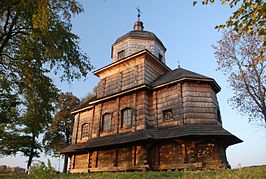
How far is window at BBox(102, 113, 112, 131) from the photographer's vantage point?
18.7m

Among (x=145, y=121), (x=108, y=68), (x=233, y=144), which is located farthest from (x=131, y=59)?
(x=233, y=144)

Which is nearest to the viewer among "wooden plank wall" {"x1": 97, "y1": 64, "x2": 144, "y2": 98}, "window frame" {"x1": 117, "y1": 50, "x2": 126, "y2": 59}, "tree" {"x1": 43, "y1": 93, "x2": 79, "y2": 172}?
"wooden plank wall" {"x1": 97, "y1": 64, "x2": 144, "y2": 98}

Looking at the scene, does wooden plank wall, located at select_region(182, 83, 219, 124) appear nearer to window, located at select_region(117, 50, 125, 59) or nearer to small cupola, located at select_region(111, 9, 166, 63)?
small cupola, located at select_region(111, 9, 166, 63)

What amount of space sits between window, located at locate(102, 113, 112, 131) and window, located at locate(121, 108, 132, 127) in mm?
1484

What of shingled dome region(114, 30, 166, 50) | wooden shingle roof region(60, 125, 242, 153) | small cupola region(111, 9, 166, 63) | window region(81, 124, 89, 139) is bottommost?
wooden shingle roof region(60, 125, 242, 153)

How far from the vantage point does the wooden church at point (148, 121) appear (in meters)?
13.8

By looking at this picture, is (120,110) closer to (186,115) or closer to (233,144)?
(186,115)

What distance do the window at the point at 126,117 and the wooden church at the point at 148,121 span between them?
0.08m

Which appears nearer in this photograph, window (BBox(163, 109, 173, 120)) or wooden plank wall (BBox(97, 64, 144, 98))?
window (BBox(163, 109, 173, 120))

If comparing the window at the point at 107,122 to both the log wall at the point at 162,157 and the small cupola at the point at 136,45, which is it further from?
the small cupola at the point at 136,45

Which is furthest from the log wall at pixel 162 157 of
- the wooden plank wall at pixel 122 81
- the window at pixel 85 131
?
the wooden plank wall at pixel 122 81

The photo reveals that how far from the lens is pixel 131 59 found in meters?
19.4

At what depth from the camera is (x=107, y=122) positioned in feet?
62.4

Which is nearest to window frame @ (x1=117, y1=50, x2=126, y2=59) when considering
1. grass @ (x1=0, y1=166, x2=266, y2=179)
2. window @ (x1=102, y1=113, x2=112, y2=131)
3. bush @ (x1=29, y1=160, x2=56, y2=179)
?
window @ (x1=102, y1=113, x2=112, y2=131)
